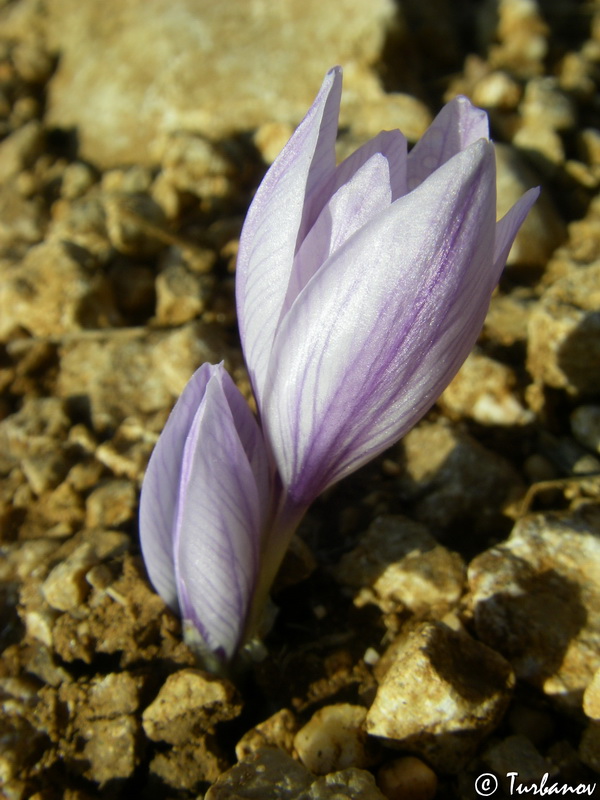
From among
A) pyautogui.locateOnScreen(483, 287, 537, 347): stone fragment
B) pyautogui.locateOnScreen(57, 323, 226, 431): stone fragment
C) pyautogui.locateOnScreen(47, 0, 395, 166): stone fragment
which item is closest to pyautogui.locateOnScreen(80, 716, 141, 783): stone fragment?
pyautogui.locateOnScreen(57, 323, 226, 431): stone fragment

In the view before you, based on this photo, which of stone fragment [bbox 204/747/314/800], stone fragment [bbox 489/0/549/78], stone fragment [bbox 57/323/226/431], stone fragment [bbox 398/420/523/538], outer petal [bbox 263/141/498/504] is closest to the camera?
outer petal [bbox 263/141/498/504]

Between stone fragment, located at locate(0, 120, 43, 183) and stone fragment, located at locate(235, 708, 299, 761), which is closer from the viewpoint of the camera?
stone fragment, located at locate(235, 708, 299, 761)

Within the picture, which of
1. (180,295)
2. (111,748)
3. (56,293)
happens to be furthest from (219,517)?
(56,293)

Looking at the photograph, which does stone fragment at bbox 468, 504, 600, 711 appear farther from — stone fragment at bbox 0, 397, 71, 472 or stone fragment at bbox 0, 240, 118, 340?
stone fragment at bbox 0, 240, 118, 340

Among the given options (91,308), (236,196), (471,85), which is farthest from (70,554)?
(471,85)

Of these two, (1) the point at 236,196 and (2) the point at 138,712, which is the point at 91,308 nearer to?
(1) the point at 236,196

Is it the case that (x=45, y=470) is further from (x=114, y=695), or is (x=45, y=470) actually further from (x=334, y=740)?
(x=334, y=740)
